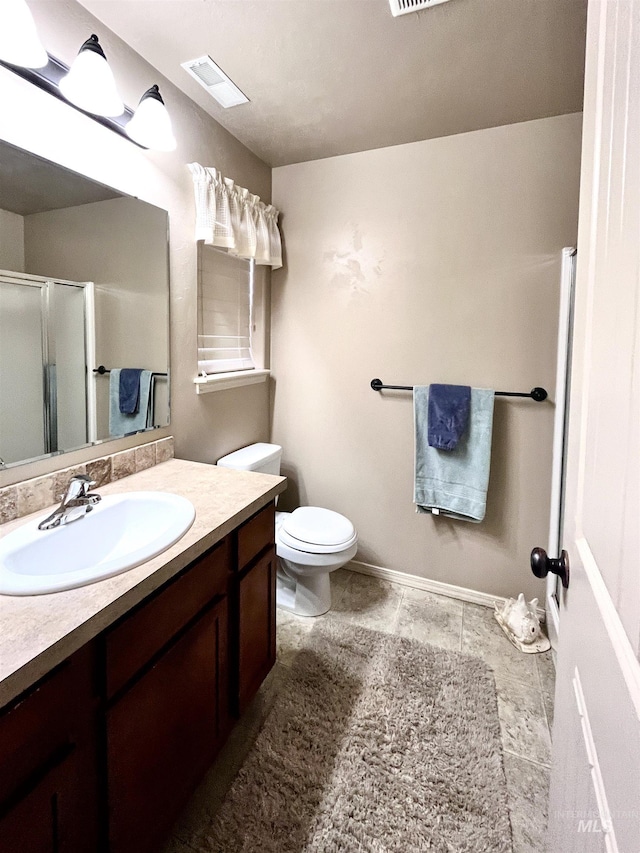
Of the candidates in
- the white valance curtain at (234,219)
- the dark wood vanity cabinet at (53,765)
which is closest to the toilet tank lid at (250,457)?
the white valance curtain at (234,219)

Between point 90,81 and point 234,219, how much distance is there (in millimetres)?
809

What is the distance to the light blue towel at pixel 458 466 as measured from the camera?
2.03 metres

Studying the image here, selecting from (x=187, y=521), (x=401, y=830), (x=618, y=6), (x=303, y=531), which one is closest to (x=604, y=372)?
(x=618, y=6)

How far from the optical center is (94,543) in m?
1.18

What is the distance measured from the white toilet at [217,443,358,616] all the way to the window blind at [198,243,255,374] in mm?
495

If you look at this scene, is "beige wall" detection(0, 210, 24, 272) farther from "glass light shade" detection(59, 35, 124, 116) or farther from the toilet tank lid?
the toilet tank lid

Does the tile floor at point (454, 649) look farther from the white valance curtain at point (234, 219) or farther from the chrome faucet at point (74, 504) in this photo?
the white valance curtain at point (234, 219)

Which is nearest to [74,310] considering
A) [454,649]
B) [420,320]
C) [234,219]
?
[234,219]

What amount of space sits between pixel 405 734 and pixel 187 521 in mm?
1113

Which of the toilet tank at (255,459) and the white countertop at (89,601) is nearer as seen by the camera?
the white countertop at (89,601)

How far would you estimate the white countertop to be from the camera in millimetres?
651

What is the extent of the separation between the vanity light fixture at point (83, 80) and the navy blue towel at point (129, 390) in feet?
2.64

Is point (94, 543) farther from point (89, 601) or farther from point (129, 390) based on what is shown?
point (129, 390)

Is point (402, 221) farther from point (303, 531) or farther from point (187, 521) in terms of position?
point (187, 521)
